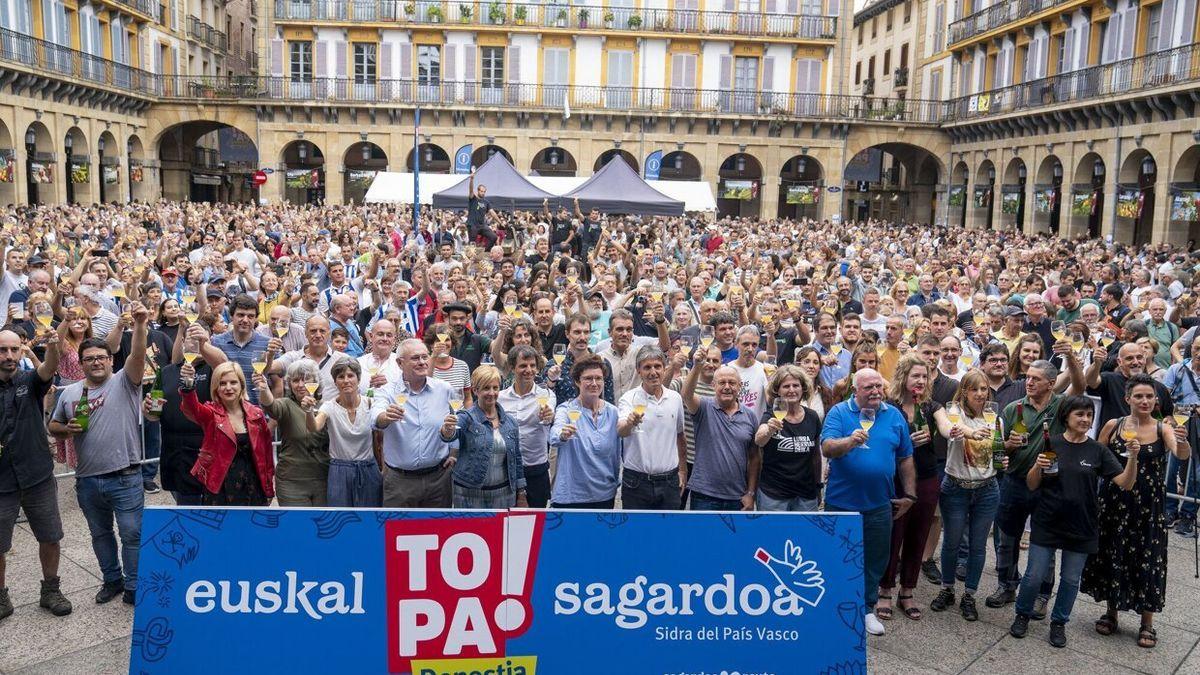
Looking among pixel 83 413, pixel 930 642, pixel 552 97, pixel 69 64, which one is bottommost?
pixel 930 642

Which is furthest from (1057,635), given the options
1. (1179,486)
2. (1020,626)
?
(1179,486)

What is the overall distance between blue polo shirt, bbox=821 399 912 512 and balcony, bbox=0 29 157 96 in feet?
99.0

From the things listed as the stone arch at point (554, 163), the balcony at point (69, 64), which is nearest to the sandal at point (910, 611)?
the balcony at point (69, 64)

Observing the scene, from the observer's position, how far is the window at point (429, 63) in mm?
42094

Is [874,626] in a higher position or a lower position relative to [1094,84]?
lower

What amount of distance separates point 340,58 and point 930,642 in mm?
40388

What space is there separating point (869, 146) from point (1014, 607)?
124ft

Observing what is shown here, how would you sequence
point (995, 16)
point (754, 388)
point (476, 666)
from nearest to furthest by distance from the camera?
1. point (476, 666)
2. point (754, 388)
3. point (995, 16)

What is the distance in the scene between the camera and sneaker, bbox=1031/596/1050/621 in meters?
6.43

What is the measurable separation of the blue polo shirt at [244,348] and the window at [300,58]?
36.9 metres

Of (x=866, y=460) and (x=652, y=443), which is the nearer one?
(x=866, y=460)

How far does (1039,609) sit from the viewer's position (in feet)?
21.2

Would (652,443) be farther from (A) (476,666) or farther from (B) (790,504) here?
(A) (476,666)

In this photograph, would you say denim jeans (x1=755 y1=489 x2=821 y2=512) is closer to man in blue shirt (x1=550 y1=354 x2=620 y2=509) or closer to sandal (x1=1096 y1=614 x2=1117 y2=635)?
man in blue shirt (x1=550 y1=354 x2=620 y2=509)
